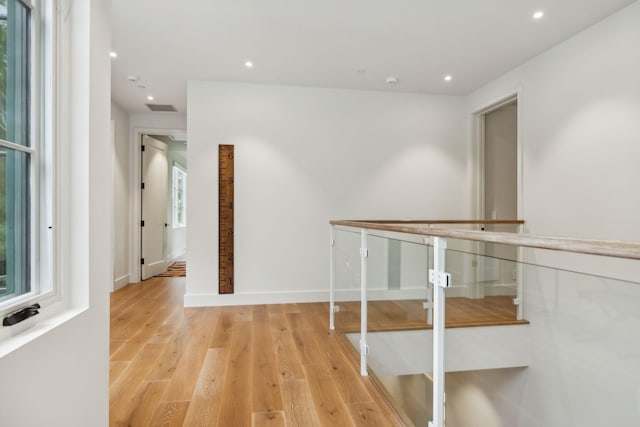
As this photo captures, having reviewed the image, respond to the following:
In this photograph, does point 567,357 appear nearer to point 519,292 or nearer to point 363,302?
point 519,292

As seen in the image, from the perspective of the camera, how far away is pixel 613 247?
65 centimetres

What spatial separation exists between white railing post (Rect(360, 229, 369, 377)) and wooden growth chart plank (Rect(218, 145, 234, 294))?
2.04 meters

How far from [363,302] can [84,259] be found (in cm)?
169

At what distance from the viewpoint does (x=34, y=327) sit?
1.01m

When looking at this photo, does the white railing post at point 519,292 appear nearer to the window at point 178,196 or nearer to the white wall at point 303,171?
the white wall at point 303,171

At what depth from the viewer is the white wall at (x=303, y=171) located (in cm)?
396

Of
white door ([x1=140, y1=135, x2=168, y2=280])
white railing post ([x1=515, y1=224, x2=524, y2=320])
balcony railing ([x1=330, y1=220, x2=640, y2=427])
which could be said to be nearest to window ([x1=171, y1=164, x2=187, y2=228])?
white door ([x1=140, y1=135, x2=168, y2=280])

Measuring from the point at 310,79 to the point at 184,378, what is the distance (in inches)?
128

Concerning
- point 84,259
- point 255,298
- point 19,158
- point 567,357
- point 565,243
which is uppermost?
point 19,158

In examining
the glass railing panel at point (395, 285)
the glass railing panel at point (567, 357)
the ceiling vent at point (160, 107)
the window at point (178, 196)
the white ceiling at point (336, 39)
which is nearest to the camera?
the glass railing panel at point (567, 357)

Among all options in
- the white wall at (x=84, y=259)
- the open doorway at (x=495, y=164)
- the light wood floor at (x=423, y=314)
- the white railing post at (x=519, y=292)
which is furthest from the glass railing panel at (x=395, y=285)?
the open doorway at (x=495, y=164)

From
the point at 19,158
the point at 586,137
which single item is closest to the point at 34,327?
the point at 19,158

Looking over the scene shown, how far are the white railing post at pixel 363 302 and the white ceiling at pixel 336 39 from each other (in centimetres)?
175

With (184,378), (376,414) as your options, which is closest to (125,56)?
(184,378)
